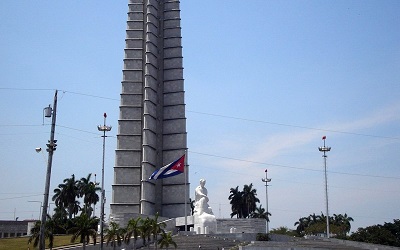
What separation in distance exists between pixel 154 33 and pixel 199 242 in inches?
1467

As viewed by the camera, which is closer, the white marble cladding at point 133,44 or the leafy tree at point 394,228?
the white marble cladding at point 133,44

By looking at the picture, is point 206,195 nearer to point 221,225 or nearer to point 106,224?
point 221,225

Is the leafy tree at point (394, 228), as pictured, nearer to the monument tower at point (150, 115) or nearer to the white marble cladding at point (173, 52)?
the monument tower at point (150, 115)

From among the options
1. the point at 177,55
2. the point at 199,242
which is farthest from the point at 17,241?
the point at 177,55

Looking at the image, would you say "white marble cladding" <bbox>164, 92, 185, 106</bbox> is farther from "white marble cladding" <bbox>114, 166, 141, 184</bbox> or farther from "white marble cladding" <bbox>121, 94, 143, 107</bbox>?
"white marble cladding" <bbox>114, 166, 141, 184</bbox>

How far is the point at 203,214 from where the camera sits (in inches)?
2483

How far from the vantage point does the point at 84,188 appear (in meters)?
79.5

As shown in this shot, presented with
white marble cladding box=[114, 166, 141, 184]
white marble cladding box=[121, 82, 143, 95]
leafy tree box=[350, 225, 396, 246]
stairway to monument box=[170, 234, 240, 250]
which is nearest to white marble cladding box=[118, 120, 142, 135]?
white marble cladding box=[121, 82, 143, 95]

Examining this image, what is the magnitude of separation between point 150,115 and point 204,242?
25.0 m

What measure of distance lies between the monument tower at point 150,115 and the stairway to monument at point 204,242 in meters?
12.4

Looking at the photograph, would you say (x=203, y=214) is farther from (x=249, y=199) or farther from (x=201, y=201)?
(x=249, y=199)

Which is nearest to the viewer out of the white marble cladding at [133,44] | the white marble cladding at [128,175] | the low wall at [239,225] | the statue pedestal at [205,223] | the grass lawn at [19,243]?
the grass lawn at [19,243]

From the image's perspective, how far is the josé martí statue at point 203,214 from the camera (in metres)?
62.2

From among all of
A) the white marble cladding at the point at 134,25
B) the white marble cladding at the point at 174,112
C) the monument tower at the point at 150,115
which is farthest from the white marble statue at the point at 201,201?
the white marble cladding at the point at 134,25
